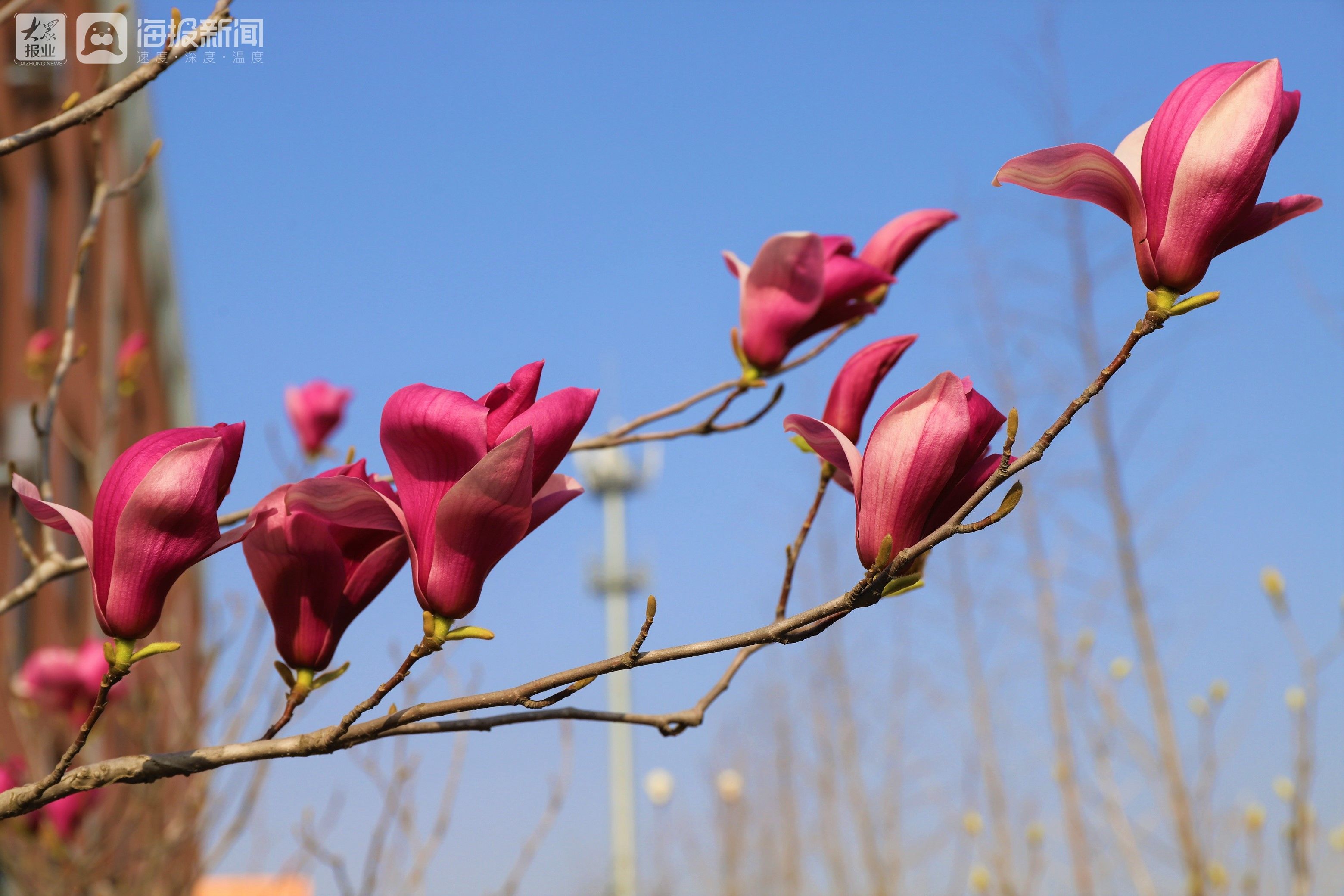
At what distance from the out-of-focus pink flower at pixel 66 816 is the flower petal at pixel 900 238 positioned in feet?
7.07

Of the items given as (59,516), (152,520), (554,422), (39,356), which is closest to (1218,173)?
(554,422)

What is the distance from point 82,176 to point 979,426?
12.9 meters

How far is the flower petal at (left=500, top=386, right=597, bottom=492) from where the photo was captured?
2.75ft

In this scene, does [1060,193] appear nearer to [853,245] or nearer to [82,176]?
[853,245]

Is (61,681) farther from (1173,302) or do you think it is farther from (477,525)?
(1173,302)

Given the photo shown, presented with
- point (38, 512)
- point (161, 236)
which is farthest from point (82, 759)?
point (161, 236)

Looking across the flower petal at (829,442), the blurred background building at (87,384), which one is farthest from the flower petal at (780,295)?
the blurred background building at (87,384)

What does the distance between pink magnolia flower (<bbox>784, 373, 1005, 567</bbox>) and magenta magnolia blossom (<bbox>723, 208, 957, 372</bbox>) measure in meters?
0.50

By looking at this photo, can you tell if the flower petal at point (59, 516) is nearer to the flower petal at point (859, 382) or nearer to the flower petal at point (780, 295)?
the flower petal at point (859, 382)

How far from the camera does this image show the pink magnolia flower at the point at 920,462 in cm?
87

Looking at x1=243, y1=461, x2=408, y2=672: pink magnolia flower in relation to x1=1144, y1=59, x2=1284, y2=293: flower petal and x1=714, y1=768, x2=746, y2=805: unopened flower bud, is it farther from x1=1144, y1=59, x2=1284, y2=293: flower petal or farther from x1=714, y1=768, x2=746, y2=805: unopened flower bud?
x1=714, y1=768, x2=746, y2=805: unopened flower bud

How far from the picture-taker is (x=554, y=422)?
84 centimetres

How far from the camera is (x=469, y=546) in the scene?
0.86 metres

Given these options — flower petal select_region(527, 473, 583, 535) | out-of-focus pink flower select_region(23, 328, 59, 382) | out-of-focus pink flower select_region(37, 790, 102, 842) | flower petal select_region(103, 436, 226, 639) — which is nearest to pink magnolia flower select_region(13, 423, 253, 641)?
flower petal select_region(103, 436, 226, 639)
